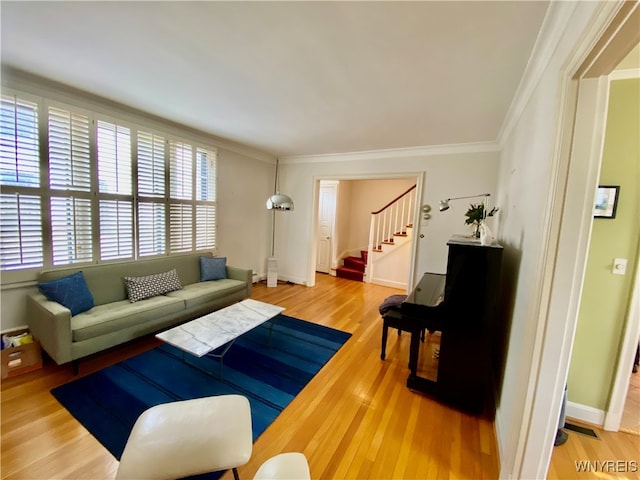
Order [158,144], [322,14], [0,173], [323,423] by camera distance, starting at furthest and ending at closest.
Result: [158,144]
[0,173]
[323,423]
[322,14]

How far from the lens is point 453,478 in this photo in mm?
1499

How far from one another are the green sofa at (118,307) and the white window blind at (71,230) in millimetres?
138

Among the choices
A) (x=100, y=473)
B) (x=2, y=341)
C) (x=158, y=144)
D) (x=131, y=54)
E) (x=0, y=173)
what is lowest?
(x=100, y=473)

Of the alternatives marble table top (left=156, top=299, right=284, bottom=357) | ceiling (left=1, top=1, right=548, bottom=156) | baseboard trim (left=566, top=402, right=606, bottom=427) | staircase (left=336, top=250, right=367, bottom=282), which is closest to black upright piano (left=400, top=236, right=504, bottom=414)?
baseboard trim (left=566, top=402, right=606, bottom=427)

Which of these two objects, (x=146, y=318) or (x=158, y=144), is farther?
(x=158, y=144)

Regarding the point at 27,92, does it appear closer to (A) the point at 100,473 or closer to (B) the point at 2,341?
(B) the point at 2,341

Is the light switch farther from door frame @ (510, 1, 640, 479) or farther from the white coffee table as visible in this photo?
the white coffee table

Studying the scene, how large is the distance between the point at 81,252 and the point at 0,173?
906 mm

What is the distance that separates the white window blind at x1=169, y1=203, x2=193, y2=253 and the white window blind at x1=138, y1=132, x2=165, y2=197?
30cm

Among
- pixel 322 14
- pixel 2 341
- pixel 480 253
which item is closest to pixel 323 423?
pixel 480 253

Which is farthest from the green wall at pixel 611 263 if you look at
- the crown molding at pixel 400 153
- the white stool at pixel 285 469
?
the white stool at pixel 285 469

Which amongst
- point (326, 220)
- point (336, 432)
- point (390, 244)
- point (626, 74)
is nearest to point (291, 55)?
point (626, 74)

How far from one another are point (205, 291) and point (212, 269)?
1.88ft

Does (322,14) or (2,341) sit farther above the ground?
(322,14)
